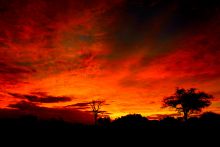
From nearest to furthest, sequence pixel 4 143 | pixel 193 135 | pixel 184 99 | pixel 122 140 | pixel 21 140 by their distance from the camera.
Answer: pixel 4 143 < pixel 21 140 < pixel 122 140 < pixel 193 135 < pixel 184 99

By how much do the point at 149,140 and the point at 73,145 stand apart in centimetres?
764

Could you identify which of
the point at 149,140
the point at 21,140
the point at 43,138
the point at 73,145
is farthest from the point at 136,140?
the point at 21,140

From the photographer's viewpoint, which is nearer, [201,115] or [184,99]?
[184,99]

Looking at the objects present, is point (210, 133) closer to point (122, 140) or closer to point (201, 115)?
point (122, 140)

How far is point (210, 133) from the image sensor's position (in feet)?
89.1

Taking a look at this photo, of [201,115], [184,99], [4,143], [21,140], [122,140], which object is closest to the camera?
[4,143]

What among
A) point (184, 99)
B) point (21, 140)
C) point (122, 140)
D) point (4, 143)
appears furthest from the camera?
point (184, 99)

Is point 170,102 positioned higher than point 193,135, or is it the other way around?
point 170,102

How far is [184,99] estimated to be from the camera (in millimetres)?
65625

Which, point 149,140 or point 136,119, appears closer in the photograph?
point 149,140

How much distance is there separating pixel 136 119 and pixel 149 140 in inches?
1986

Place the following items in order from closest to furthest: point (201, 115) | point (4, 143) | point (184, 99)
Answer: point (4, 143), point (184, 99), point (201, 115)

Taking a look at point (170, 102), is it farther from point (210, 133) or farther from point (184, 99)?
point (210, 133)

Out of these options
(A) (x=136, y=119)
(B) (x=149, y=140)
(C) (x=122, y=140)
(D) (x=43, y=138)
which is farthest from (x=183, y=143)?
(A) (x=136, y=119)
